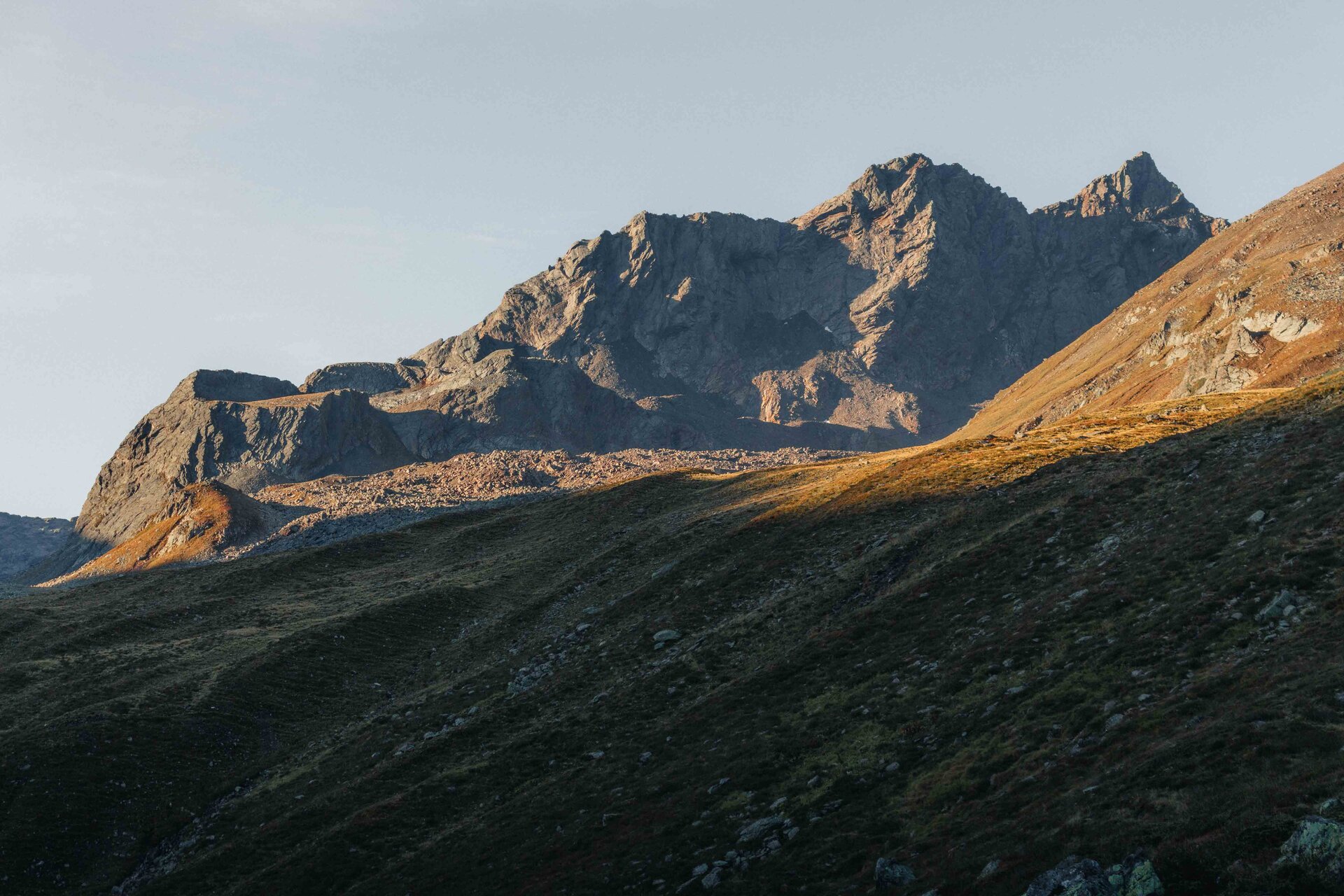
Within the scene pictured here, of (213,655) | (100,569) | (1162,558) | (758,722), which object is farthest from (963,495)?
(100,569)

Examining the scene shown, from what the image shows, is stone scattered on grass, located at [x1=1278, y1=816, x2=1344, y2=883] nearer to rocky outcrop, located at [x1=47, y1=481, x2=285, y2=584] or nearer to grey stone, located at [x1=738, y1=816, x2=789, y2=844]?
grey stone, located at [x1=738, y1=816, x2=789, y2=844]

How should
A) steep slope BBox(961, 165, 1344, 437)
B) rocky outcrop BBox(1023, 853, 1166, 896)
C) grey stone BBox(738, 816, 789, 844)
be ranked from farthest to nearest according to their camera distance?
steep slope BBox(961, 165, 1344, 437) → grey stone BBox(738, 816, 789, 844) → rocky outcrop BBox(1023, 853, 1166, 896)

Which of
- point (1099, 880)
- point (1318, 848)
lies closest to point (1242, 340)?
point (1318, 848)

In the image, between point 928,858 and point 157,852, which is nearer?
point 928,858

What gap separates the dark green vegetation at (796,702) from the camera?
72.9 ft

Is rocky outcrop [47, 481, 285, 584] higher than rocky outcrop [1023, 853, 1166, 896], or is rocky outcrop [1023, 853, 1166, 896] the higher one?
rocky outcrop [47, 481, 285, 584]

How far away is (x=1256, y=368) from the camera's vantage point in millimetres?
137750

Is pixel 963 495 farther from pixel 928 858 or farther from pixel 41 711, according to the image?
pixel 41 711

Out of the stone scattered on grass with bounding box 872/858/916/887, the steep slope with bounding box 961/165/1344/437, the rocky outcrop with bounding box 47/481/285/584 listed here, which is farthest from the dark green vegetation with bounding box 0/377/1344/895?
the rocky outcrop with bounding box 47/481/285/584

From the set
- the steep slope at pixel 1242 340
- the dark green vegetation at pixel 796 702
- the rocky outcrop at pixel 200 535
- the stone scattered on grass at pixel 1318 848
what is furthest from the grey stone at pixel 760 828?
the rocky outcrop at pixel 200 535

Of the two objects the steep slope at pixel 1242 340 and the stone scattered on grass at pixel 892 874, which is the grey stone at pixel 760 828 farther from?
the steep slope at pixel 1242 340

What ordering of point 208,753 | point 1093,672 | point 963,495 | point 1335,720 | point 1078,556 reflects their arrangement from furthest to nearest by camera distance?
point 963,495 → point 208,753 → point 1078,556 → point 1093,672 → point 1335,720

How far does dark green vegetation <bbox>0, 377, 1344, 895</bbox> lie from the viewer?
22.2 metres

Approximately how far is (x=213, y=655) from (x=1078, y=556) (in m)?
59.0
